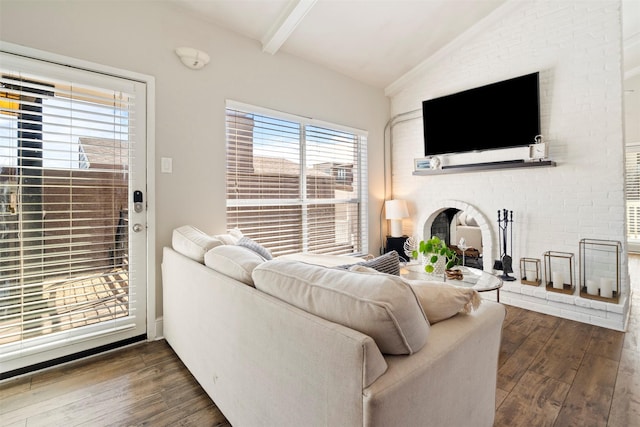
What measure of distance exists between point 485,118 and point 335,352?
11.6ft

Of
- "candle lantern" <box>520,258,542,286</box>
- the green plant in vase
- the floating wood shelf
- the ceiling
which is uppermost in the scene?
the ceiling

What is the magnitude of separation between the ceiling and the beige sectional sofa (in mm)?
2177

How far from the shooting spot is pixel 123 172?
7.30ft

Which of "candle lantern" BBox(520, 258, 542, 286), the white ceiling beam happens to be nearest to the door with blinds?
the white ceiling beam

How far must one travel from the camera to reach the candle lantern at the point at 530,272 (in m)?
3.11

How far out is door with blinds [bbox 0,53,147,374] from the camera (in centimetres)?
182

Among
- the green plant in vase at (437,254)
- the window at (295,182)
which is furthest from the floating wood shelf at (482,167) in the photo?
the green plant in vase at (437,254)

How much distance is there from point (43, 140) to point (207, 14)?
1585mm

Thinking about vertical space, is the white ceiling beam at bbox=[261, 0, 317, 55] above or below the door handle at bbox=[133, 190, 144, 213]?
above

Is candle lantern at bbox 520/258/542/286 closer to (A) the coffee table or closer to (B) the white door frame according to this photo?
(A) the coffee table

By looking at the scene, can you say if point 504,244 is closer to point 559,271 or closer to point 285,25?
point 559,271

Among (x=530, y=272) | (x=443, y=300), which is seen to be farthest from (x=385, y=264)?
(x=530, y=272)

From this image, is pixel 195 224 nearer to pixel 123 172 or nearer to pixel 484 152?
pixel 123 172

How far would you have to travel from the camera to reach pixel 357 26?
9.95 ft
